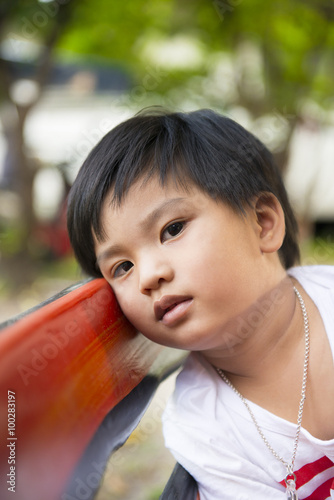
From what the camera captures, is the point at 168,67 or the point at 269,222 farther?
the point at 168,67

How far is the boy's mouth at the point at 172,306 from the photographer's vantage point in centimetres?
117

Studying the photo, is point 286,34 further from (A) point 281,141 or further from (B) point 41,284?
(B) point 41,284

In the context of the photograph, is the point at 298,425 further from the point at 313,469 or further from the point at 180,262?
the point at 180,262

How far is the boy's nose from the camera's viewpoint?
1151 mm

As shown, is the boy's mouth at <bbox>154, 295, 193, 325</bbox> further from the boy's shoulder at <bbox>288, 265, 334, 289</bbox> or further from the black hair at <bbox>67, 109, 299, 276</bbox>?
the boy's shoulder at <bbox>288, 265, 334, 289</bbox>

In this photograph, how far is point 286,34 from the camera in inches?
203

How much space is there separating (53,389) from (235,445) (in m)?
0.66

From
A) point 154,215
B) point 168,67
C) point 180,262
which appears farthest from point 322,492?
point 168,67

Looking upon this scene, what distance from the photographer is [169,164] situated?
1.28 metres

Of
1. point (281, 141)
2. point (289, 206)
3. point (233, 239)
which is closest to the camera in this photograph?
point (233, 239)

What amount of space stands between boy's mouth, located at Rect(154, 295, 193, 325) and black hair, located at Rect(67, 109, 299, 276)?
0.83 feet

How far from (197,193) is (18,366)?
2.14 feet

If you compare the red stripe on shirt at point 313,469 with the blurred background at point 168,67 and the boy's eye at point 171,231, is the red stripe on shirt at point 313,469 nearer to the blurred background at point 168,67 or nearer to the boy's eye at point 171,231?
the boy's eye at point 171,231

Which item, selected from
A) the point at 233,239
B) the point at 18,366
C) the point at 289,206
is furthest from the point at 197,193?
the point at 18,366
